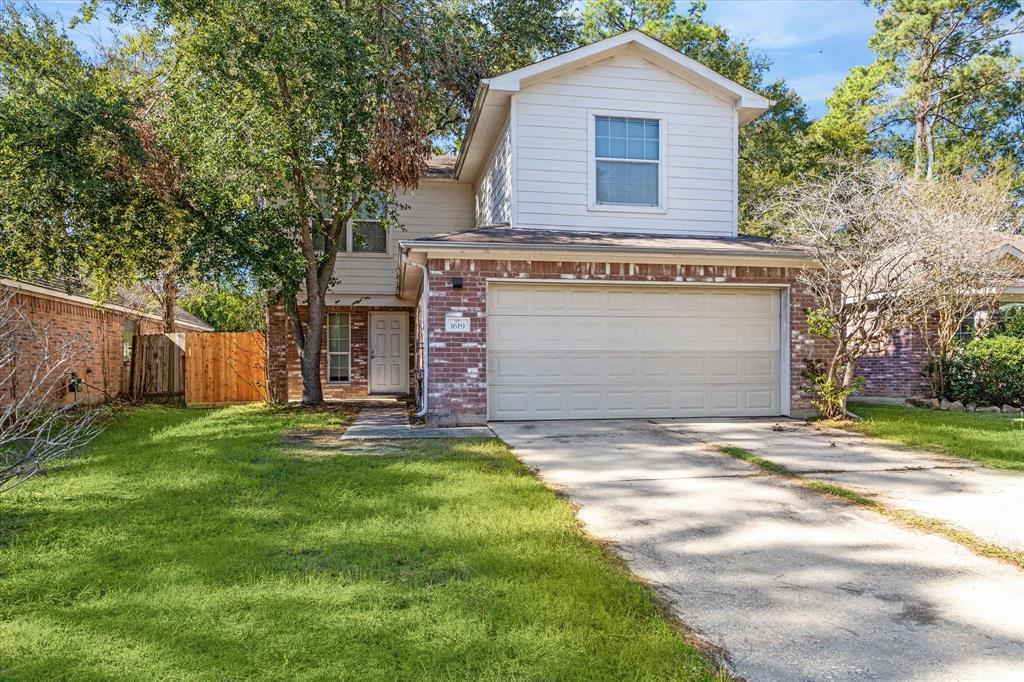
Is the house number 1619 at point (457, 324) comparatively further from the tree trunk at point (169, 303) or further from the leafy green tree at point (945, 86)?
the leafy green tree at point (945, 86)

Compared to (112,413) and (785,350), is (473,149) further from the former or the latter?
(112,413)

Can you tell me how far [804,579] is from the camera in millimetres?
3582

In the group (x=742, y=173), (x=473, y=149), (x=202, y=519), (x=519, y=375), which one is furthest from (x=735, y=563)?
(x=742, y=173)

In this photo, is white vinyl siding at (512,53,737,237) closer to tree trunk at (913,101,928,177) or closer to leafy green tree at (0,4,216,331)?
leafy green tree at (0,4,216,331)

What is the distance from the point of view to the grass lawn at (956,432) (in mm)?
7398

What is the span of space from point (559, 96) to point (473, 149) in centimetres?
288

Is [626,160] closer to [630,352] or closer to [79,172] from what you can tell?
[630,352]

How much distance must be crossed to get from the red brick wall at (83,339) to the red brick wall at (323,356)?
3752 millimetres

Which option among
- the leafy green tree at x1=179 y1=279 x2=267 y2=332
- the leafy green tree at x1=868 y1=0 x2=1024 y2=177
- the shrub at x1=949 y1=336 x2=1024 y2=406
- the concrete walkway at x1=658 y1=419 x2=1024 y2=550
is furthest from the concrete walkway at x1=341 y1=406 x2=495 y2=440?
the leafy green tree at x1=868 y1=0 x2=1024 y2=177

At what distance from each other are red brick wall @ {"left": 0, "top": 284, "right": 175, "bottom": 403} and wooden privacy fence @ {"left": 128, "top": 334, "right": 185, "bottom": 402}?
392mm

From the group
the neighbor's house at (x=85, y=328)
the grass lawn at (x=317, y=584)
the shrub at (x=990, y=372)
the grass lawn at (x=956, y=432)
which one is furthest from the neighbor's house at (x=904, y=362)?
the neighbor's house at (x=85, y=328)

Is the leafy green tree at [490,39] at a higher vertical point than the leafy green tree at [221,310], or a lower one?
higher

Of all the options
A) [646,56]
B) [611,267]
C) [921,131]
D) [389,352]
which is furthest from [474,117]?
[921,131]

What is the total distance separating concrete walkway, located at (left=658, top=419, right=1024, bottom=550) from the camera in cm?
484
